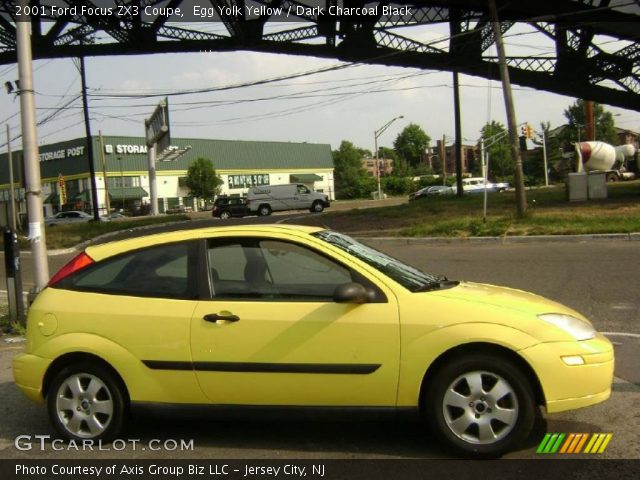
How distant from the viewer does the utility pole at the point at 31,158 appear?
26.3ft

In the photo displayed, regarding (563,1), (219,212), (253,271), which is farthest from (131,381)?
(219,212)

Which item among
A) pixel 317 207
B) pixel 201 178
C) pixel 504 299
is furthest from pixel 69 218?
pixel 504 299

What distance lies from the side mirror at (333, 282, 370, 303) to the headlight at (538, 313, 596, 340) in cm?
110

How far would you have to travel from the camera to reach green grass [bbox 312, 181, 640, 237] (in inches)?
667

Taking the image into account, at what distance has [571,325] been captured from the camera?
150 inches

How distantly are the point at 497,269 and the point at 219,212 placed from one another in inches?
1253

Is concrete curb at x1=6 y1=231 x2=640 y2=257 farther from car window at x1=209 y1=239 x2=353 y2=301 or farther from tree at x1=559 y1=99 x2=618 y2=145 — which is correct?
tree at x1=559 y1=99 x2=618 y2=145

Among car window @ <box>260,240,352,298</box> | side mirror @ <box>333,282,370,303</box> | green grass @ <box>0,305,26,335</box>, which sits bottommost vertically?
green grass @ <box>0,305,26,335</box>

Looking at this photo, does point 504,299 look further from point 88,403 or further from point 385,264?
point 88,403

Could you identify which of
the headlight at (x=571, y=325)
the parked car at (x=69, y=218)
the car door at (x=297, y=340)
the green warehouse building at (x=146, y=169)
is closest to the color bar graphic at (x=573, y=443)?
the headlight at (x=571, y=325)

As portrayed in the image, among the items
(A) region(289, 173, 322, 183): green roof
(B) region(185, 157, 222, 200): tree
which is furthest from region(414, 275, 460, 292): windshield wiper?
(A) region(289, 173, 322, 183): green roof

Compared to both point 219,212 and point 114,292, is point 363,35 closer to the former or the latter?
point 114,292

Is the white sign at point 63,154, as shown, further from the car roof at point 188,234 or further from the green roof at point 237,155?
the car roof at point 188,234

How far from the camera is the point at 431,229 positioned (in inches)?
738
